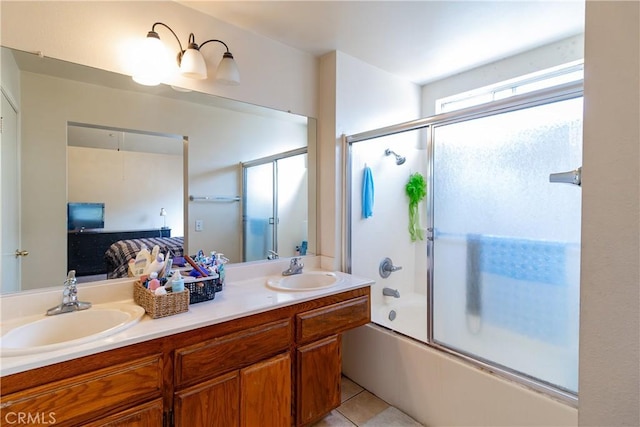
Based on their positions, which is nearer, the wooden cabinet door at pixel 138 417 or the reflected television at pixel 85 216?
the wooden cabinet door at pixel 138 417

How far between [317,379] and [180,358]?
800 mm

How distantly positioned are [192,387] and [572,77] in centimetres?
304

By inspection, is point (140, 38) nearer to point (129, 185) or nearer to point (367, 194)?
point (129, 185)

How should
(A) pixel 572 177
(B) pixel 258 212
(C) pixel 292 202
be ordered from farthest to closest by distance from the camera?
1. (C) pixel 292 202
2. (B) pixel 258 212
3. (A) pixel 572 177

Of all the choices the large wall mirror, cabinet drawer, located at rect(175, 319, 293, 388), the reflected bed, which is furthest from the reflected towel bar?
cabinet drawer, located at rect(175, 319, 293, 388)

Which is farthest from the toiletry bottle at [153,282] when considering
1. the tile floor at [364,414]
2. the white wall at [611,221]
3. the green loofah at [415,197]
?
the green loofah at [415,197]

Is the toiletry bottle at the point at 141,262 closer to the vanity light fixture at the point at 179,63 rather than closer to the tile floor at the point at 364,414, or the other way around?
the vanity light fixture at the point at 179,63

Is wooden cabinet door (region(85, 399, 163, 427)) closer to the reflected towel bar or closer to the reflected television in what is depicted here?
the reflected television

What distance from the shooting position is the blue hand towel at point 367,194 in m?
2.40

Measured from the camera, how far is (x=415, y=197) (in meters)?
2.77

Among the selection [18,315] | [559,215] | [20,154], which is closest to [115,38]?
[20,154]

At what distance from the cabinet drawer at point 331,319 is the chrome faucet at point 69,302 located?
978 mm

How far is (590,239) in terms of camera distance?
63cm

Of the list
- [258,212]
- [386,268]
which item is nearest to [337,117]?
[258,212]
